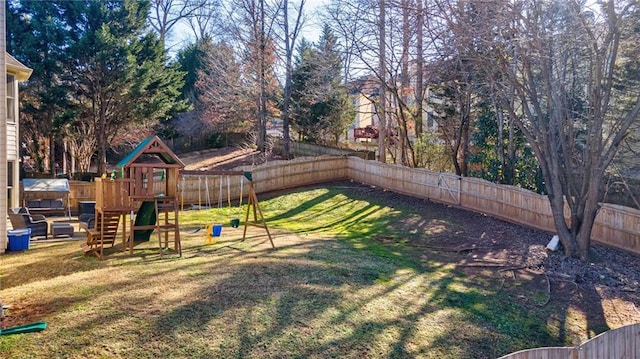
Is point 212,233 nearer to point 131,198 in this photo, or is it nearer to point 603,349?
point 131,198

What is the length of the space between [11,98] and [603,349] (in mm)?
14995

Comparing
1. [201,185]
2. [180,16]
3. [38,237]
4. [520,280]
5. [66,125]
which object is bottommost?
[520,280]

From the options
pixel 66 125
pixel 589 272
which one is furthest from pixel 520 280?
pixel 66 125

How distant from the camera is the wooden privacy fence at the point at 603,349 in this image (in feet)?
14.3

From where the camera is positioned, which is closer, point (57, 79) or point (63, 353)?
point (63, 353)

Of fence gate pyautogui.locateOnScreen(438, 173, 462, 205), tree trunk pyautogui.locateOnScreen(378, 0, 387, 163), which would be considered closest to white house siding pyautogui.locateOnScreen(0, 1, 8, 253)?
tree trunk pyautogui.locateOnScreen(378, 0, 387, 163)

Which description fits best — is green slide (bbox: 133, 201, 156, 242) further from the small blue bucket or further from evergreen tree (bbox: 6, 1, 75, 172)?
evergreen tree (bbox: 6, 1, 75, 172)

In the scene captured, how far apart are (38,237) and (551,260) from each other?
504 inches

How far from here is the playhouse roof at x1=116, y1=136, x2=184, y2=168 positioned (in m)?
8.62

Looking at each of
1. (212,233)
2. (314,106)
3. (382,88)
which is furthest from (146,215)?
(314,106)

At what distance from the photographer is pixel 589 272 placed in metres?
9.52

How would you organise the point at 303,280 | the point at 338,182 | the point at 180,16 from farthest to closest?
1. the point at 180,16
2. the point at 338,182
3. the point at 303,280

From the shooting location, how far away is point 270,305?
20.5 ft

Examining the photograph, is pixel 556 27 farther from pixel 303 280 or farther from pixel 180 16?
pixel 180 16
